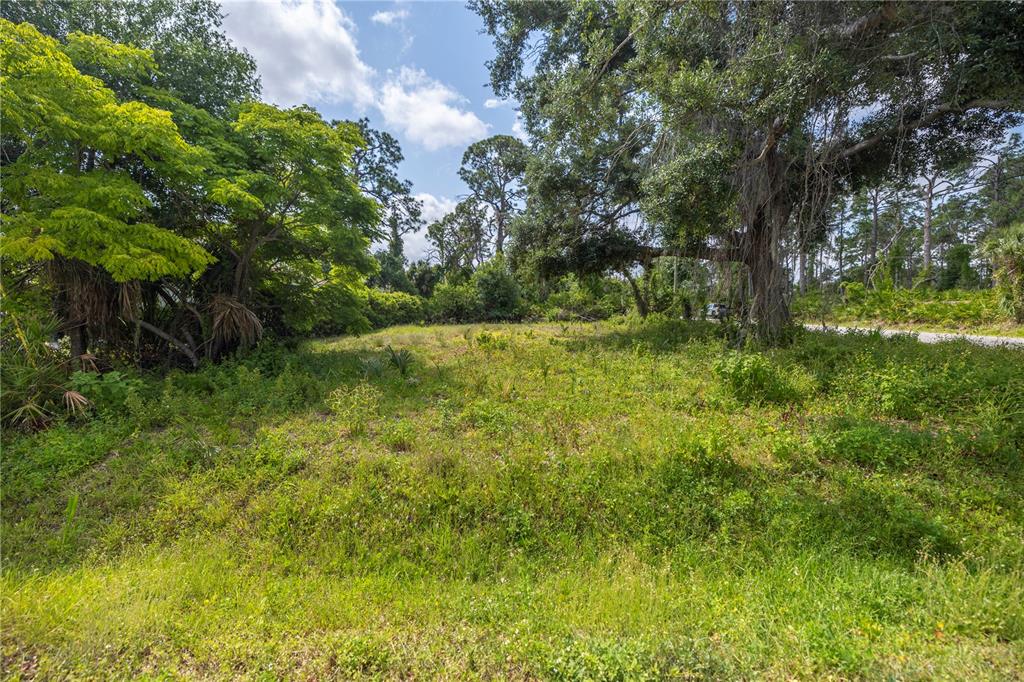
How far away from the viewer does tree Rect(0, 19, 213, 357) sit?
4785 millimetres

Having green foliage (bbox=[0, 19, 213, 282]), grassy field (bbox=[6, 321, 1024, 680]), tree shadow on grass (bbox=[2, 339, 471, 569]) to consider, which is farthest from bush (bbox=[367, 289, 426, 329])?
grassy field (bbox=[6, 321, 1024, 680])

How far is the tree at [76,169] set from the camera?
4.79m

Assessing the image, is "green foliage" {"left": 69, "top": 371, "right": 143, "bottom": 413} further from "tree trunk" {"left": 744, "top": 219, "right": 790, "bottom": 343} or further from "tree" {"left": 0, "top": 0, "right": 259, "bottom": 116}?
"tree trunk" {"left": 744, "top": 219, "right": 790, "bottom": 343}

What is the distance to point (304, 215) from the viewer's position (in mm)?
7227

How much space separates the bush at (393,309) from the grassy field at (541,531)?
11.5 metres

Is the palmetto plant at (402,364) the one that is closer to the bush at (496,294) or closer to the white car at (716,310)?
the white car at (716,310)

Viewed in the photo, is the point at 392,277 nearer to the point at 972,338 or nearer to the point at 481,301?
the point at 481,301

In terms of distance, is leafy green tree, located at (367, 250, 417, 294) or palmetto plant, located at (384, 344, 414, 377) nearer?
palmetto plant, located at (384, 344, 414, 377)

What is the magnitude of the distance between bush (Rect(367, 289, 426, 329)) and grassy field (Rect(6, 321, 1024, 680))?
11.5 meters

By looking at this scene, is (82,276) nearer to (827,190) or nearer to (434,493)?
(434,493)

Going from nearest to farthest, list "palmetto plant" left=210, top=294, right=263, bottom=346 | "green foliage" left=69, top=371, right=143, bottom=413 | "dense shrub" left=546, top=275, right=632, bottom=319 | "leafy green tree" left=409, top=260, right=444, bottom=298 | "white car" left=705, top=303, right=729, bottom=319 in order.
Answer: "green foliage" left=69, top=371, right=143, bottom=413, "palmetto plant" left=210, top=294, right=263, bottom=346, "white car" left=705, top=303, right=729, bottom=319, "dense shrub" left=546, top=275, right=632, bottom=319, "leafy green tree" left=409, top=260, right=444, bottom=298

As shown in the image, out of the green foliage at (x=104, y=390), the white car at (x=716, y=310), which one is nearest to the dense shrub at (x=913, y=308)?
the white car at (x=716, y=310)

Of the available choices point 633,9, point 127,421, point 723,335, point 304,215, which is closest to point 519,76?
point 633,9

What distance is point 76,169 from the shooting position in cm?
553
